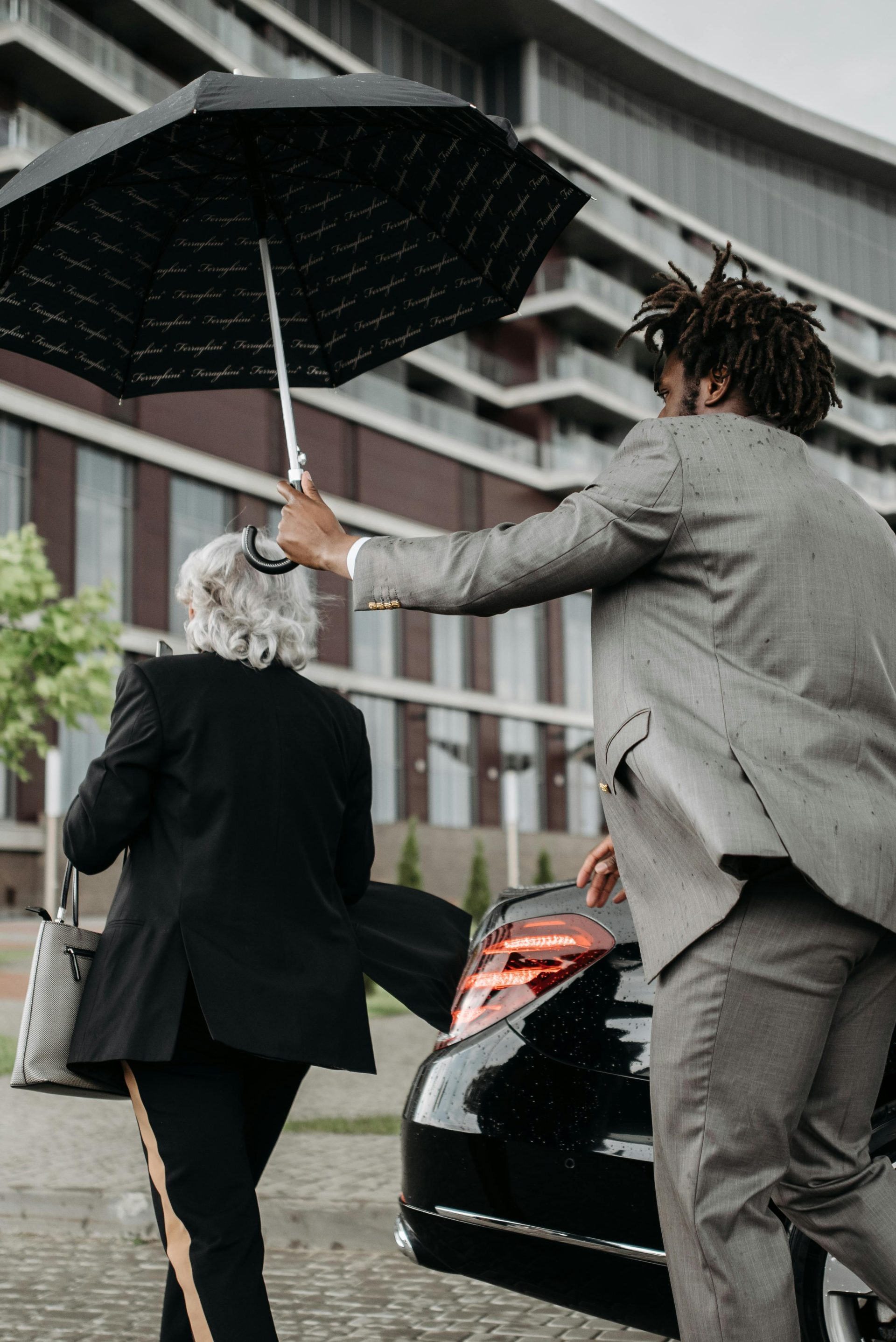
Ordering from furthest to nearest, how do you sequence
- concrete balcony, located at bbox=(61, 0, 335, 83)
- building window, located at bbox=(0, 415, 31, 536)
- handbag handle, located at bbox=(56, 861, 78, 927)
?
concrete balcony, located at bbox=(61, 0, 335, 83)
building window, located at bbox=(0, 415, 31, 536)
handbag handle, located at bbox=(56, 861, 78, 927)

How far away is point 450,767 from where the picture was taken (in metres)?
39.7

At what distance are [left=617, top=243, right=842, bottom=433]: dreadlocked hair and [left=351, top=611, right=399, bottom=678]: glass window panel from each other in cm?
3422

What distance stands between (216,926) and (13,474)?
2917 centimetres

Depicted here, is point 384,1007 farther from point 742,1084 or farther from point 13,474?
point 13,474

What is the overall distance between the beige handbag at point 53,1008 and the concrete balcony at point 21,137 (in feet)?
93.4

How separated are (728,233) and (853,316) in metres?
7.17

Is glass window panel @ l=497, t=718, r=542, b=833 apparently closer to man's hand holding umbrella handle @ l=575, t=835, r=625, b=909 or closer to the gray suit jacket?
man's hand holding umbrella handle @ l=575, t=835, r=625, b=909

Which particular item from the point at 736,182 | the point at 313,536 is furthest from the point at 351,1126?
the point at 736,182

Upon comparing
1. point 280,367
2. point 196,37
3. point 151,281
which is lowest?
point 280,367

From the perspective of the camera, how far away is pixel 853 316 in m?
54.9

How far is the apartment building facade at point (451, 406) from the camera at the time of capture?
3102 cm

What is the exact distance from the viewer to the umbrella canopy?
301cm

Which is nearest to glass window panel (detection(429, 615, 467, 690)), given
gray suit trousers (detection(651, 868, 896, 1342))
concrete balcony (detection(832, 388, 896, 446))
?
concrete balcony (detection(832, 388, 896, 446))

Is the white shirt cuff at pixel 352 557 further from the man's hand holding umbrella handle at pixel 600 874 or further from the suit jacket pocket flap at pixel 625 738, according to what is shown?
the man's hand holding umbrella handle at pixel 600 874
